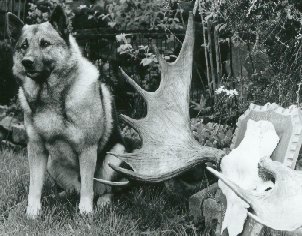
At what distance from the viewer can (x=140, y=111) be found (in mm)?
5355

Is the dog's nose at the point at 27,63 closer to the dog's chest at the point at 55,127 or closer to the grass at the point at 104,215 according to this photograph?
the dog's chest at the point at 55,127

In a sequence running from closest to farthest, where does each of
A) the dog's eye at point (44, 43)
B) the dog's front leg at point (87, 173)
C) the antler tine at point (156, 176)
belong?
the antler tine at point (156, 176) → the dog's eye at point (44, 43) → the dog's front leg at point (87, 173)

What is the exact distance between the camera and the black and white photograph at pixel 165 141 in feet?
7.45

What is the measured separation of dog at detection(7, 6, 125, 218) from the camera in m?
3.57

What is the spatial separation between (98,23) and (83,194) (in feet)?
10.8

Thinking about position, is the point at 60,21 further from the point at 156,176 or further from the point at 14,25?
the point at 156,176

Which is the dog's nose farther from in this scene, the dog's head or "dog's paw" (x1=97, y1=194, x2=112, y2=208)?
"dog's paw" (x1=97, y1=194, x2=112, y2=208)

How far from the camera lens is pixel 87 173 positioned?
145 inches

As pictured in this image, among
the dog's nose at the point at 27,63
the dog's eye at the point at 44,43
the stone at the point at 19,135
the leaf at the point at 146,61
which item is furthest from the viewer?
the stone at the point at 19,135

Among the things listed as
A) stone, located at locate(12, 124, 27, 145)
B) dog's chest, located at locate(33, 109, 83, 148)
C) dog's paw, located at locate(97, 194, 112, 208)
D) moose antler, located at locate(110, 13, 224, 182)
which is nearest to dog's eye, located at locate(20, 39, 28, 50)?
dog's chest, located at locate(33, 109, 83, 148)

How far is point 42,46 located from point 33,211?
1.13 meters

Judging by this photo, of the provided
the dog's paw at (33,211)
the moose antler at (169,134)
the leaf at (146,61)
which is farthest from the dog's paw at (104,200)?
the leaf at (146,61)

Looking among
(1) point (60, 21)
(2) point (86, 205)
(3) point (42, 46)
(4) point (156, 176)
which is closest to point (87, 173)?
(2) point (86, 205)

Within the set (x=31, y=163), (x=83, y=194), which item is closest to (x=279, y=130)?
(x=83, y=194)
